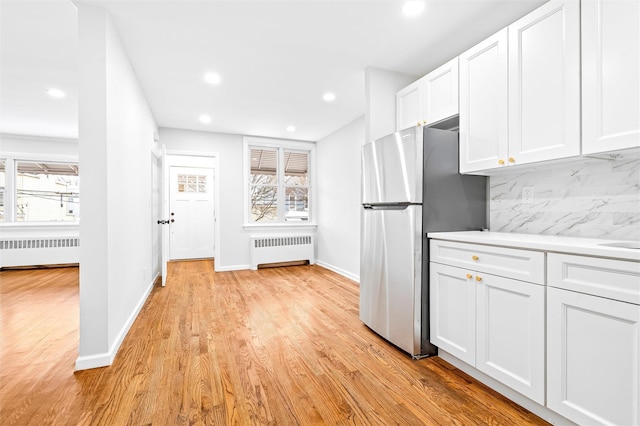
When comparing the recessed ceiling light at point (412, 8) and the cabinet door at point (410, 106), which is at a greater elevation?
the recessed ceiling light at point (412, 8)

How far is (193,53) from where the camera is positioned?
262 centimetres

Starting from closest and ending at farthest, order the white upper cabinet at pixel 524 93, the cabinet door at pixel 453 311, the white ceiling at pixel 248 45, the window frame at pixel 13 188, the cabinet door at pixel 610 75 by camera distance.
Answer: the cabinet door at pixel 610 75
the white upper cabinet at pixel 524 93
the cabinet door at pixel 453 311
the white ceiling at pixel 248 45
the window frame at pixel 13 188

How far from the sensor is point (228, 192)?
527 cm

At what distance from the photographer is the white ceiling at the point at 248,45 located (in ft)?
6.72

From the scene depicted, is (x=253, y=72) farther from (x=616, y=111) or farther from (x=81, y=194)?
(x=616, y=111)

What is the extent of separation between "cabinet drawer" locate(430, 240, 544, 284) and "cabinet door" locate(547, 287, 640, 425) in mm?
129

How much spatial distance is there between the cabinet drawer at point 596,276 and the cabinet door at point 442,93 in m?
1.35

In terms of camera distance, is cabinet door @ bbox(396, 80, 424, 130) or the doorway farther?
the doorway

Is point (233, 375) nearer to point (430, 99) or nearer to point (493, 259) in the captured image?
point (493, 259)

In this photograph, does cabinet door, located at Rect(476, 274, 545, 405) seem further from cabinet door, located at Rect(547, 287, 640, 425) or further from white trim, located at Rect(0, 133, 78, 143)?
white trim, located at Rect(0, 133, 78, 143)

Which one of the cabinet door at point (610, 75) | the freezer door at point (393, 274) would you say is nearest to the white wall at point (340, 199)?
the freezer door at point (393, 274)

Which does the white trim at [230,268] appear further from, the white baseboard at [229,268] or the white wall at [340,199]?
the white wall at [340,199]

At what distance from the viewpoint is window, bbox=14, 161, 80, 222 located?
17.6 ft

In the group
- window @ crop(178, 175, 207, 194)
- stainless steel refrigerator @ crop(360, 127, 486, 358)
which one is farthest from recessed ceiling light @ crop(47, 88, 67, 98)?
stainless steel refrigerator @ crop(360, 127, 486, 358)
